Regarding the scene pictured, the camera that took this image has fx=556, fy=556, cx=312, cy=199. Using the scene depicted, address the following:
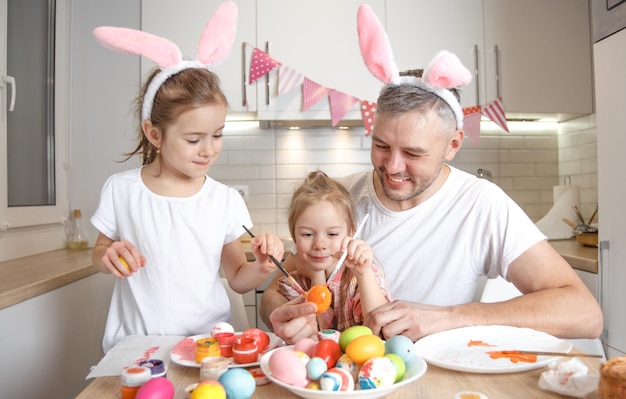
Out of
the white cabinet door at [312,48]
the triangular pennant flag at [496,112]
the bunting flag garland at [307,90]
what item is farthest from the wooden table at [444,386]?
the triangular pennant flag at [496,112]

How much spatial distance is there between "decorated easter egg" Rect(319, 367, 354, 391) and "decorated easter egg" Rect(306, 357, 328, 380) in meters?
0.02

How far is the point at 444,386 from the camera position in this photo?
36.2 inches

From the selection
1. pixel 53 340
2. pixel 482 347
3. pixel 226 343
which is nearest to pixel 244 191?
pixel 53 340

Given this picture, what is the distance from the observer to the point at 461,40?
3082mm

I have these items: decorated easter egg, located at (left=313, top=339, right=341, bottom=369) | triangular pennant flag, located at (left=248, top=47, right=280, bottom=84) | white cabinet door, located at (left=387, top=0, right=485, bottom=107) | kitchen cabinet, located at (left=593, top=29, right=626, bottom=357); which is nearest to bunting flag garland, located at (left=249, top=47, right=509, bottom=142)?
triangular pennant flag, located at (left=248, top=47, right=280, bottom=84)

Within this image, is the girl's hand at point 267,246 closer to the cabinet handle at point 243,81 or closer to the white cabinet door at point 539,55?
the cabinet handle at point 243,81

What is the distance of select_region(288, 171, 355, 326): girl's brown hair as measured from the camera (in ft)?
5.13

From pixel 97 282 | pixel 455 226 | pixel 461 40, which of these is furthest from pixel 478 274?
pixel 461 40

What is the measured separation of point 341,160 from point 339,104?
47 centimetres

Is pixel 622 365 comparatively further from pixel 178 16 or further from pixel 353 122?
pixel 178 16

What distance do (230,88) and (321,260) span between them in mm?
1682

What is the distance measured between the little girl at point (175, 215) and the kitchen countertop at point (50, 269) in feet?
1.42

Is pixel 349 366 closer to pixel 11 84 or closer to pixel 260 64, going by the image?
pixel 11 84

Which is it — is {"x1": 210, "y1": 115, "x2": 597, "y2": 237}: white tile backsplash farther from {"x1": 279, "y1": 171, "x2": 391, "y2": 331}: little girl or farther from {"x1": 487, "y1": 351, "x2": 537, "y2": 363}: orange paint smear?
{"x1": 487, "y1": 351, "x2": 537, "y2": 363}: orange paint smear
